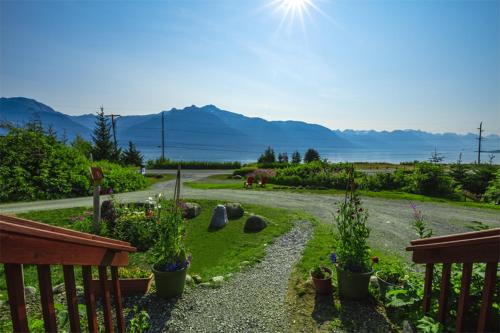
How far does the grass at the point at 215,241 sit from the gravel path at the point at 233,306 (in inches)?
27.6

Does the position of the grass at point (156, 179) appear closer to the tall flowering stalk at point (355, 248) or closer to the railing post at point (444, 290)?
the tall flowering stalk at point (355, 248)

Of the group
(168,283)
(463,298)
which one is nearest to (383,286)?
(463,298)

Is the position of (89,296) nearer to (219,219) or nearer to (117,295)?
(117,295)

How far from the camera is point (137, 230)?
309 inches

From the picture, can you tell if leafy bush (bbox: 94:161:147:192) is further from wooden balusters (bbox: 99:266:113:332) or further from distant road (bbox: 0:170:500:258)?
wooden balusters (bbox: 99:266:113:332)

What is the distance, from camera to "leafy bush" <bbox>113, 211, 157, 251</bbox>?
24.9 ft

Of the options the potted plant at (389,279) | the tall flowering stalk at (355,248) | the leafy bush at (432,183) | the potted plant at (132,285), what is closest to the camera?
the potted plant at (389,279)

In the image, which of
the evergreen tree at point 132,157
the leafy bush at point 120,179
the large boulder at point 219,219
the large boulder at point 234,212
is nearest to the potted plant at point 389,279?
the large boulder at point 219,219

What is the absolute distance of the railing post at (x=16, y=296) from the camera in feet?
4.27

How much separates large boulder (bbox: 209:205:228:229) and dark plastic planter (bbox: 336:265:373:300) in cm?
558

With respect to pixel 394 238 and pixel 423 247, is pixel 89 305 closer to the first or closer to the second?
pixel 423 247

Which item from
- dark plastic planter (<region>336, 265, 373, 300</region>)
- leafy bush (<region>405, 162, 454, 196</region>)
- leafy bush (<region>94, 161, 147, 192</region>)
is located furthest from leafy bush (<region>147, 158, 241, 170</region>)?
dark plastic planter (<region>336, 265, 373, 300</region>)

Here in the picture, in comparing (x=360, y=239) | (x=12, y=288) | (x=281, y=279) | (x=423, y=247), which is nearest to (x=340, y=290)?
(x=360, y=239)

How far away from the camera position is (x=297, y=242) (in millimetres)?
7258
